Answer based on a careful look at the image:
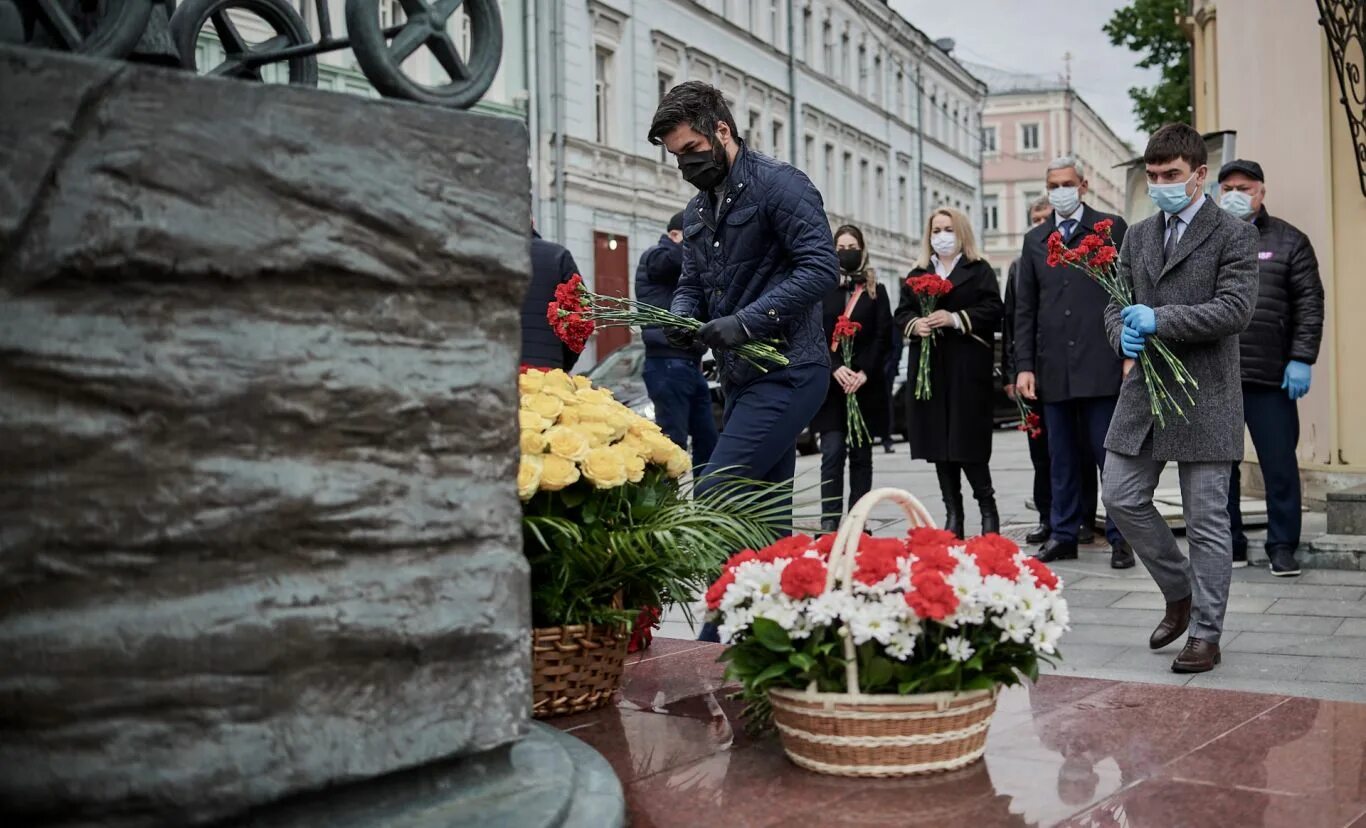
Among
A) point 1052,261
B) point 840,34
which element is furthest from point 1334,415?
point 840,34

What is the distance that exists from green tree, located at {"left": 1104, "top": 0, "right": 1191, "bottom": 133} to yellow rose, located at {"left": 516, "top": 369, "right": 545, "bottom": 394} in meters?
25.4

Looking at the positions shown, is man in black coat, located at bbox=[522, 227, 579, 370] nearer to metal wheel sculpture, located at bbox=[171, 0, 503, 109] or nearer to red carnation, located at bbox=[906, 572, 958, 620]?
metal wheel sculpture, located at bbox=[171, 0, 503, 109]

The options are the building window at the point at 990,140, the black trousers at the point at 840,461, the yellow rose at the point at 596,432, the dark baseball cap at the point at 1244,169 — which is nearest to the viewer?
the yellow rose at the point at 596,432

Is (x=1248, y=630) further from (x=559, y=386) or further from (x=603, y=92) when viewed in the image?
(x=603, y=92)

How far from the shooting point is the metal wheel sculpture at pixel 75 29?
87.7 inches

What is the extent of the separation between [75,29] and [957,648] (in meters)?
1.83

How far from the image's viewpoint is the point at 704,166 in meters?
4.56

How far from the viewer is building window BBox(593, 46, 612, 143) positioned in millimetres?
28281

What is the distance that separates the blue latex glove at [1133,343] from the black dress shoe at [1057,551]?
302cm

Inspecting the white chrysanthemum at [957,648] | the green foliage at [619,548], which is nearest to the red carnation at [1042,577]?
the white chrysanthemum at [957,648]

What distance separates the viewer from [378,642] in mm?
2311

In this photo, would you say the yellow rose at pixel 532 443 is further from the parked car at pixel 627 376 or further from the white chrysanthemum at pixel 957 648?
the parked car at pixel 627 376

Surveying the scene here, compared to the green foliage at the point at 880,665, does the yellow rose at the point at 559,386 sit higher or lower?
higher

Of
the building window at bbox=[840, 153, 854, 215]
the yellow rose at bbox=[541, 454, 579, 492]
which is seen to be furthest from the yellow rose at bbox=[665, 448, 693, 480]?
the building window at bbox=[840, 153, 854, 215]
